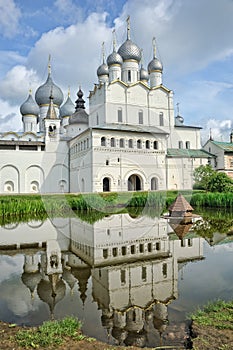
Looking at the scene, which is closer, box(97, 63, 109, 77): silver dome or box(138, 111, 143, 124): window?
box(138, 111, 143, 124): window

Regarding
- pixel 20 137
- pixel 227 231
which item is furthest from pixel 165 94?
pixel 227 231

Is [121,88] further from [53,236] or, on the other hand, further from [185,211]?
[53,236]

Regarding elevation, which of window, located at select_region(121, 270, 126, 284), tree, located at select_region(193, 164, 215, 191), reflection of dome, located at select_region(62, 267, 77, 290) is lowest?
reflection of dome, located at select_region(62, 267, 77, 290)

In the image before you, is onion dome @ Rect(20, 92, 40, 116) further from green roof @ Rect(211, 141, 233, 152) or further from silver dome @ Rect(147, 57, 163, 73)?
green roof @ Rect(211, 141, 233, 152)

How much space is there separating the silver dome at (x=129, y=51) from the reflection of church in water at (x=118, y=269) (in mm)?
25862

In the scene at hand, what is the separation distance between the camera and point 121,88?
31125mm

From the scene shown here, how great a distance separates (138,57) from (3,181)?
19843 millimetres

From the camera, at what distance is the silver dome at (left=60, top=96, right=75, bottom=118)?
42875 mm

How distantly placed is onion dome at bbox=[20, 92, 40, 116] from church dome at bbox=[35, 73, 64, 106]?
1089mm

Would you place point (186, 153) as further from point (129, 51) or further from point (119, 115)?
point (129, 51)

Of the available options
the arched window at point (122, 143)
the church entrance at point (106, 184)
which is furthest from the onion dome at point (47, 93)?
the church entrance at point (106, 184)

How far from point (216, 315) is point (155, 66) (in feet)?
112

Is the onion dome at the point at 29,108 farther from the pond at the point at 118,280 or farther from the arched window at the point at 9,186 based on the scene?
the pond at the point at 118,280

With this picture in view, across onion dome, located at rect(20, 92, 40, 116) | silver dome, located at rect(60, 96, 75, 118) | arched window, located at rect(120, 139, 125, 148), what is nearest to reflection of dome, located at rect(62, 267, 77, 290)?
arched window, located at rect(120, 139, 125, 148)
